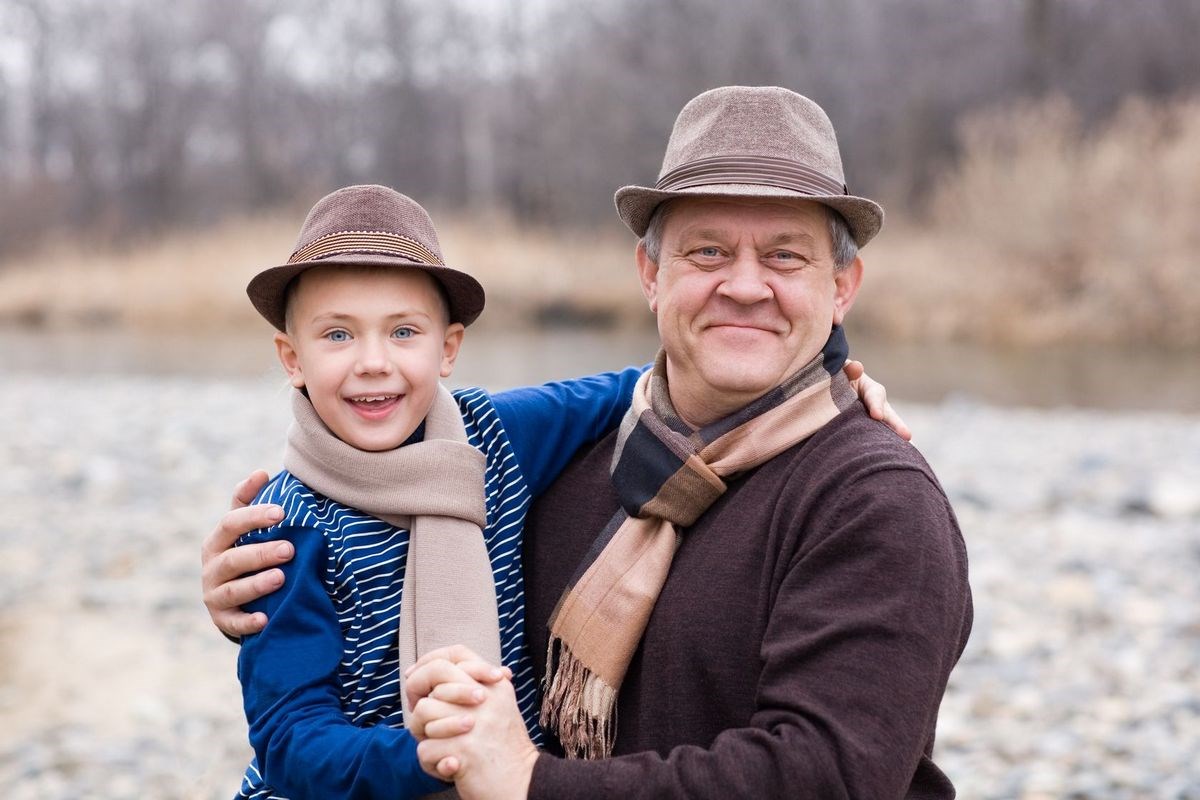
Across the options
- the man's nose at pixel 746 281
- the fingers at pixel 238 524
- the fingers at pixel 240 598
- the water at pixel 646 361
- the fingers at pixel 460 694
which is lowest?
the fingers at pixel 460 694

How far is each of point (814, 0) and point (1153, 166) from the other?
490 inches

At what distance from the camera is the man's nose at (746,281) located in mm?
2240

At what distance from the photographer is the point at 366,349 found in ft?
7.43

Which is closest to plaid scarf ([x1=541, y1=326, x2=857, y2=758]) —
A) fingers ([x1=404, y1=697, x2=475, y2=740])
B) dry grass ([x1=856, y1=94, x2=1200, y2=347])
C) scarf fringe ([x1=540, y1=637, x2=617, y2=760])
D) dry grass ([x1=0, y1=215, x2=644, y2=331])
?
scarf fringe ([x1=540, y1=637, x2=617, y2=760])

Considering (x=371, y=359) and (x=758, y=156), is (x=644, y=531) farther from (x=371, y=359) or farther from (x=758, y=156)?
(x=758, y=156)

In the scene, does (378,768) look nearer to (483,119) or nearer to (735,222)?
(735,222)

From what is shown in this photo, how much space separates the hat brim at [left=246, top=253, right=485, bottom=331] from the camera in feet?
7.36

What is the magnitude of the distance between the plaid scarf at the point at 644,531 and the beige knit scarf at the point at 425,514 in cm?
16

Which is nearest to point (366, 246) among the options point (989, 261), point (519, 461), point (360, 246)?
point (360, 246)

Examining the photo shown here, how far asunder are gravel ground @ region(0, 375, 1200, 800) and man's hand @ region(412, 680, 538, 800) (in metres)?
1.01

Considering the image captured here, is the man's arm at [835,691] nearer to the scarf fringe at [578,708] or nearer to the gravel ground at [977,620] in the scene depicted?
the scarf fringe at [578,708]

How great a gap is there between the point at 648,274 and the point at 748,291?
36 cm

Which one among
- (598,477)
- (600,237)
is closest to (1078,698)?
(598,477)

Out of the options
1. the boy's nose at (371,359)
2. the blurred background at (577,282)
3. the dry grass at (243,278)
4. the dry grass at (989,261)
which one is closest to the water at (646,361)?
the blurred background at (577,282)
